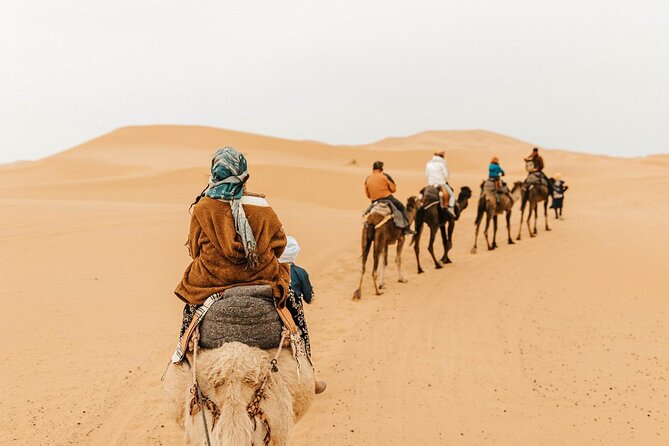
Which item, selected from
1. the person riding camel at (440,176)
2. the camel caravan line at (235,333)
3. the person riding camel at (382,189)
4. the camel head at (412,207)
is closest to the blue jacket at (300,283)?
the camel caravan line at (235,333)

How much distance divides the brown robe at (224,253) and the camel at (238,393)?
1.25 ft

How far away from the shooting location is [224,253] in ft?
9.39

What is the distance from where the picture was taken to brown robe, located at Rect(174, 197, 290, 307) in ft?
9.40

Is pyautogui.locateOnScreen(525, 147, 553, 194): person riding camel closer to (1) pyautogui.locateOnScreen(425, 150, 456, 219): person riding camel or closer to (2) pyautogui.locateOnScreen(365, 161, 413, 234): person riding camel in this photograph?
(1) pyautogui.locateOnScreen(425, 150, 456, 219): person riding camel

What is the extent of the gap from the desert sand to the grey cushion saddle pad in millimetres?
2208

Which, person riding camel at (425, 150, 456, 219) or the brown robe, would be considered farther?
→ person riding camel at (425, 150, 456, 219)

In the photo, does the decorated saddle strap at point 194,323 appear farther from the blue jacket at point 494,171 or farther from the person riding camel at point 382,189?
the blue jacket at point 494,171

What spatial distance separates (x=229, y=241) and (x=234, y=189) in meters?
0.32

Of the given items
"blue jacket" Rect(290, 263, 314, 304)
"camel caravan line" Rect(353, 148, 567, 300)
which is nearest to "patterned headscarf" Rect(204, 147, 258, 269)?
"blue jacket" Rect(290, 263, 314, 304)

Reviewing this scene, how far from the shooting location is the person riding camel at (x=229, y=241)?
2.86 metres

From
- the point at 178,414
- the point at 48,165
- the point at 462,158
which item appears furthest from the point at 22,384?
the point at 462,158

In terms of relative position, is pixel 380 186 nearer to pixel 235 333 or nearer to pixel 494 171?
pixel 494 171

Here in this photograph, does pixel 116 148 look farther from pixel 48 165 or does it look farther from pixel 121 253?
pixel 121 253

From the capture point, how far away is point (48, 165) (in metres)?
37.2
